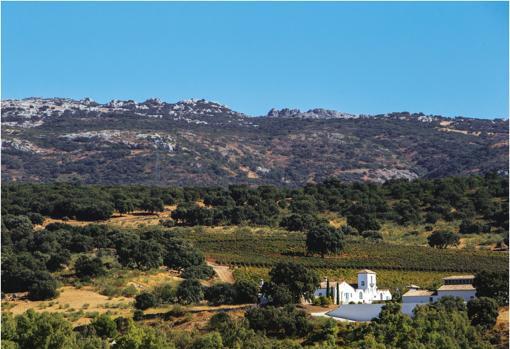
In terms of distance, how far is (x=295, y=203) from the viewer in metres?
122

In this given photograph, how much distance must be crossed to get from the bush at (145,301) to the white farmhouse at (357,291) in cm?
1132

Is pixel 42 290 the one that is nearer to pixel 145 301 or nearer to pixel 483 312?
pixel 145 301

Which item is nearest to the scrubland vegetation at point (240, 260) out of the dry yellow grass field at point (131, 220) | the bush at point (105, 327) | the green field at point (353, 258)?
the bush at point (105, 327)

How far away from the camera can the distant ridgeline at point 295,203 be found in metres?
112

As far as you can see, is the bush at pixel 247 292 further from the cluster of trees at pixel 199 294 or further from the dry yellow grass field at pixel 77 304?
the dry yellow grass field at pixel 77 304

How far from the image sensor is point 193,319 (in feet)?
214

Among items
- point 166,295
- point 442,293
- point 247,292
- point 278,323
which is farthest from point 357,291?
point 278,323

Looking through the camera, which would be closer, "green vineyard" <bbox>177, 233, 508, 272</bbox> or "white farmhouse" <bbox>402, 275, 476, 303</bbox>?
"white farmhouse" <bbox>402, 275, 476, 303</bbox>

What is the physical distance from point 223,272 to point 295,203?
3801 cm

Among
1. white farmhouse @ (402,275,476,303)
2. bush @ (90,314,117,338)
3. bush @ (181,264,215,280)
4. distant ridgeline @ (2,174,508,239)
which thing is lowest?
bush @ (90,314,117,338)

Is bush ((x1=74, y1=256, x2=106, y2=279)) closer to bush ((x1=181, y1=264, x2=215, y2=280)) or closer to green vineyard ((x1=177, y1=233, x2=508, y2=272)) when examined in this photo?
bush ((x1=181, y1=264, x2=215, y2=280))

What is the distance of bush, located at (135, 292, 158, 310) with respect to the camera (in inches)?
2739

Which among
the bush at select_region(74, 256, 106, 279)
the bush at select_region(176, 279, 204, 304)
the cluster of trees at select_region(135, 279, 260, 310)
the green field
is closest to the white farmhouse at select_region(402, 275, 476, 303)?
Result: the green field

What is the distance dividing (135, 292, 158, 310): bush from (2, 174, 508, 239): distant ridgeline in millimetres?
41214
